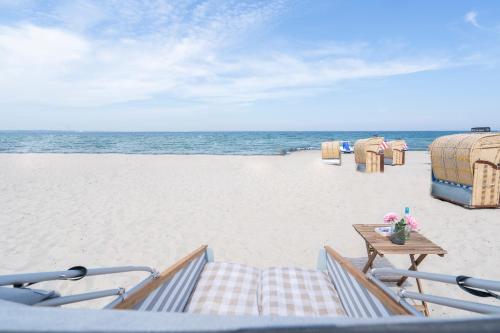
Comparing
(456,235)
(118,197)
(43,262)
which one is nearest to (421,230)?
(456,235)

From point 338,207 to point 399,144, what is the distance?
459 inches

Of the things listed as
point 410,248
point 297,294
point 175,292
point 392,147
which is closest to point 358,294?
point 297,294

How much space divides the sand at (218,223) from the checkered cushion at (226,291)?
4.88 ft

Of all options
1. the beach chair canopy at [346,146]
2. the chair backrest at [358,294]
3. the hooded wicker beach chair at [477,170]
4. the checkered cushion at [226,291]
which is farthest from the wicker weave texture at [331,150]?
the checkered cushion at [226,291]

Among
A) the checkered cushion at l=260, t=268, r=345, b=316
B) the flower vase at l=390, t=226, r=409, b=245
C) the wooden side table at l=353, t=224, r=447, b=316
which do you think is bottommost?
the checkered cushion at l=260, t=268, r=345, b=316

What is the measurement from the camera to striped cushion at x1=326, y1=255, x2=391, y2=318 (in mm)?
2102

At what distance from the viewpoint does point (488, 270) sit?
427cm

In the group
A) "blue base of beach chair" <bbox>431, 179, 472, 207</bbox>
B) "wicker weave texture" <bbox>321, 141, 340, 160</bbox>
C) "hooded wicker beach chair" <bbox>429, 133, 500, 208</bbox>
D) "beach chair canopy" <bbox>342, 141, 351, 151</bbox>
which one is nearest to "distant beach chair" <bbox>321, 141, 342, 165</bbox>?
"wicker weave texture" <bbox>321, 141, 340, 160</bbox>

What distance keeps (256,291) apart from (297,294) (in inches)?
17.2

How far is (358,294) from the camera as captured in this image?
95.1 inches

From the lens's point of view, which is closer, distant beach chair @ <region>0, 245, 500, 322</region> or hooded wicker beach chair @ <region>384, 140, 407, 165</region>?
distant beach chair @ <region>0, 245, 500, 322</region>

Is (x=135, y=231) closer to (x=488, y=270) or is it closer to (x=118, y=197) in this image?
(x=118, y=197)

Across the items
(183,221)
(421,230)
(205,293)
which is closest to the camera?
(205,293)

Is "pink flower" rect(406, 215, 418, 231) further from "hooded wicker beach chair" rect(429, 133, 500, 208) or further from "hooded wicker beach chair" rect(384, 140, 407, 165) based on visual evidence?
"hooded wicker beach chair" rect(384, 140, 407, 165)
